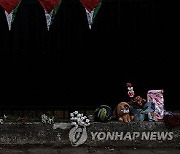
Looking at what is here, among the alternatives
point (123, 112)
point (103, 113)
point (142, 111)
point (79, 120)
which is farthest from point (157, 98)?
point (79, 120)

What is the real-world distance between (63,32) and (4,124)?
2132mm

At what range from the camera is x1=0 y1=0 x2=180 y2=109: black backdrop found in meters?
7.95

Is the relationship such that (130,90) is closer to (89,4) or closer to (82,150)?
(82,150)

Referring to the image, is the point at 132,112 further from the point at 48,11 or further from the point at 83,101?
the point at 48,11

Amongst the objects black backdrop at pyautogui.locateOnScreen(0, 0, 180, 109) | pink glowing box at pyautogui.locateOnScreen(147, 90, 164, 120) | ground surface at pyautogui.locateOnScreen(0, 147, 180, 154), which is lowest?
ground surface at pyautogui.locateOnScreen(0, 147, 180, 154)

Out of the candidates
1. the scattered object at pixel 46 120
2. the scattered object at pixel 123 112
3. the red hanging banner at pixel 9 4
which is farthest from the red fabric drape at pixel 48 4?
the scattered object at pixel 123 112

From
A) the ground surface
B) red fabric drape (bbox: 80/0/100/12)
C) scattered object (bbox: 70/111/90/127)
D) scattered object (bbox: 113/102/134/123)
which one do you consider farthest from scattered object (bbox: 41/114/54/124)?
red fabric drape (bbox: 80/0/100/12)

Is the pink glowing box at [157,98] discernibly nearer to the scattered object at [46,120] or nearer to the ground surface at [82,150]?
the ground surface at [82,150]

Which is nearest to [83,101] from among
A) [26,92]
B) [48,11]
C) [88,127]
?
[88,127]

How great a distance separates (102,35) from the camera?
801cm

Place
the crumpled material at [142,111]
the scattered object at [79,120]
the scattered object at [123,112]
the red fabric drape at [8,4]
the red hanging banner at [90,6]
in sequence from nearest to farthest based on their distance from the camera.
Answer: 1. the red fabric drape at [8,4]
2. the red hanging banner at [90,6]
3. the scattered object at [79,120]
4. the scattered object at [123,112]
5. the crumpled material at [142,111]

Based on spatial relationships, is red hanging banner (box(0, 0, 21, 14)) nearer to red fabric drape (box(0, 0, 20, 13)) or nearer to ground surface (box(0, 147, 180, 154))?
red fabric drape (box(0, 0, 20, 13))

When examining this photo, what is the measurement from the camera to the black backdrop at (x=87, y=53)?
7.95m

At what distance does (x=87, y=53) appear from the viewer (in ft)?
26.4
